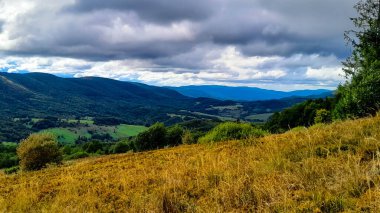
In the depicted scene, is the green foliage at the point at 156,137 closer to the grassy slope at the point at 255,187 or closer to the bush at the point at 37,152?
the bush at the point at 37,152

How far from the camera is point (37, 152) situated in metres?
40.6

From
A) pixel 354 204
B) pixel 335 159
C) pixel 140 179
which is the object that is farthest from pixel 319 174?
pixel 140 179

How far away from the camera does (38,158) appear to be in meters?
40.8

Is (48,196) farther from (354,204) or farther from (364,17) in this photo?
(364,17)

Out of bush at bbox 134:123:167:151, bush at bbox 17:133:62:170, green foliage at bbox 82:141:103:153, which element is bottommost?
green foliage at bbox 82:141:103:153

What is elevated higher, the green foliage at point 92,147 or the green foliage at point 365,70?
the green foliage at point 365,70

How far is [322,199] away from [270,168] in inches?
110

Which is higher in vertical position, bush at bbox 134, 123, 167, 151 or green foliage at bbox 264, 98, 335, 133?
green foliage at bbox 264, 98, 335, 133

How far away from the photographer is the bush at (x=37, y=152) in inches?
1580

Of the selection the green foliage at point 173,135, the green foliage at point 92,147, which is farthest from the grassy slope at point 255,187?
the green foliage at point 92,147

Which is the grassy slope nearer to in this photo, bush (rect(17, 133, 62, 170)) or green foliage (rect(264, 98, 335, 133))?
bush (rect(17, 133, 62, 170))

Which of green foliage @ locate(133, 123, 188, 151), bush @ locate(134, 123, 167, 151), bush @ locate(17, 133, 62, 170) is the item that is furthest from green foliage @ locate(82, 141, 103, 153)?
bush @ locate(17, 133, 62, 170)

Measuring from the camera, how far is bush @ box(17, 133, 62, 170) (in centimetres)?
4012

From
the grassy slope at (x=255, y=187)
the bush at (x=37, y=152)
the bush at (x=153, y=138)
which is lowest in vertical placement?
the bush at (x=153, y=138)
